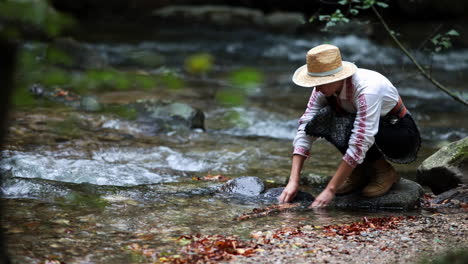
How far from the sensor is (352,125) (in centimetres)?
410

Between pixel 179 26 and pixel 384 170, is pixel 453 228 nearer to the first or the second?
pixel 384 170

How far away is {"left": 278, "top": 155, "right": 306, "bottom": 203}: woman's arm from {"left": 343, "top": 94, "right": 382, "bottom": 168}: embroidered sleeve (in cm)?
42

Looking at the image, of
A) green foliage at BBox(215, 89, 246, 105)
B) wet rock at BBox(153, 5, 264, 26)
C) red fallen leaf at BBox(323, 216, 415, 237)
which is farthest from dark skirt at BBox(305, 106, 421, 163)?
wet rock at BBox(153, 5, 264, 26)

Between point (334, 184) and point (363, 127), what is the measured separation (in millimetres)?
458

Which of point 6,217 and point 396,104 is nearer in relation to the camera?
Result: point 6,217

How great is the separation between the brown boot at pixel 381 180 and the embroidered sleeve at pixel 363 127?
0.59m

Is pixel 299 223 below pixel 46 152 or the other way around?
the other way around

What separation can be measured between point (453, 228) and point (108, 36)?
15.9 meters

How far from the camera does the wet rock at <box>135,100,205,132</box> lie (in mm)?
7680

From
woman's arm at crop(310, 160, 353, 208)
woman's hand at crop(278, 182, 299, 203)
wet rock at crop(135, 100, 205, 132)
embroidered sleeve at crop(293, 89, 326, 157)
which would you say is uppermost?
embroidered sleeve at crop(293, 89, 326, 157)

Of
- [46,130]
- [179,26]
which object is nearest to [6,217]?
[46,130]

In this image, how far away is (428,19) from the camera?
18.2 m

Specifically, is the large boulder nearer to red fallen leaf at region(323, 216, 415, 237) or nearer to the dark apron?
the dark apron

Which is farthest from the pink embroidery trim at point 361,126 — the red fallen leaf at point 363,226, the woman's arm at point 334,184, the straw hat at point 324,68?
the red fallen leaf at point 363,226
